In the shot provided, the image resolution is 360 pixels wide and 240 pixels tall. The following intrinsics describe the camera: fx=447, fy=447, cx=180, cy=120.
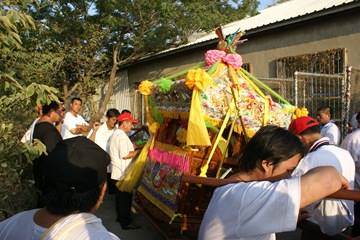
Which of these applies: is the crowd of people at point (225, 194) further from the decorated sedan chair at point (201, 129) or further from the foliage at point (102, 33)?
the foliage at point (102, 33)

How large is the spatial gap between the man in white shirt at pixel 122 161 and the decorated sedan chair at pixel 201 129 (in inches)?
28.7

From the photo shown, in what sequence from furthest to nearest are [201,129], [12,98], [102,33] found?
[102,33]
[201,129]
[12,98]

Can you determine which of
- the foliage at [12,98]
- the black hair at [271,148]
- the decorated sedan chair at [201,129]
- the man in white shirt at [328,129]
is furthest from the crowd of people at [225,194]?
the man in white shirt at [328,129]

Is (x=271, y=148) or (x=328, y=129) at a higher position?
(x=271, y=148)

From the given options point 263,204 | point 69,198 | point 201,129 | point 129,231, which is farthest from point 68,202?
point 129,231

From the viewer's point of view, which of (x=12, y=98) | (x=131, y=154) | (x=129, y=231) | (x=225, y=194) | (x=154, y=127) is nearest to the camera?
(x=225, y=194)

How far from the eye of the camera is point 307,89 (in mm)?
9055

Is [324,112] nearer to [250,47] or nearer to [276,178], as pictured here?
[250,47]

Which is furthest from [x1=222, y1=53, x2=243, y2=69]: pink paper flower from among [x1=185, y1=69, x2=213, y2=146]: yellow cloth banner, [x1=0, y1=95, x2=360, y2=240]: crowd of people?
[x1=0, y1=95, x2=360, y2=240]: crowd of people

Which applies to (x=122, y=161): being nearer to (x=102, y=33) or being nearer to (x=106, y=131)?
(x=106, y=131)

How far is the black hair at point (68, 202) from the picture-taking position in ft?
5.55

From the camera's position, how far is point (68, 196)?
5.56 feet

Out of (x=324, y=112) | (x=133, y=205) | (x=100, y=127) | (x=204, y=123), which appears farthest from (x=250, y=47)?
(x=204, y=123)

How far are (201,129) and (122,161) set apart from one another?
220 centimetres
